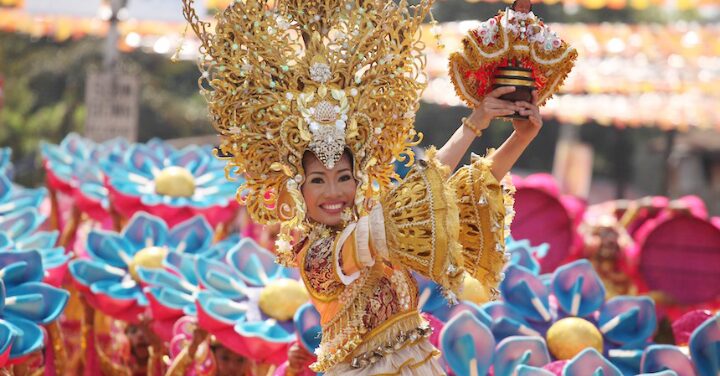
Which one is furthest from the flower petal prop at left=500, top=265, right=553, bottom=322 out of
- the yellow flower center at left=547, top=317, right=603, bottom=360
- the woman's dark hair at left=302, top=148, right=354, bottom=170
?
the woman's dark hair at left=302, top=148, right=354, bottom=170

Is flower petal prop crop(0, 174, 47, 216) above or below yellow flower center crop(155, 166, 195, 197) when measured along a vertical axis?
below

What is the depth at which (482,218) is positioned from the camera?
309cm

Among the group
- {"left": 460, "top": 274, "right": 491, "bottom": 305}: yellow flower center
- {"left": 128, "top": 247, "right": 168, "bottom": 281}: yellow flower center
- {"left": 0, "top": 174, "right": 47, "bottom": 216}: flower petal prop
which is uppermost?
{"left": 0, "top": 174, "right": 47, "bottom": 216}: flower petal prop

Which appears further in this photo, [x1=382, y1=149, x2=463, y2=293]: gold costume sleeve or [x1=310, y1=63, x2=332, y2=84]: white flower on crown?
[x1=310, y1=63, x2=332, y2=84]: white flower on crown

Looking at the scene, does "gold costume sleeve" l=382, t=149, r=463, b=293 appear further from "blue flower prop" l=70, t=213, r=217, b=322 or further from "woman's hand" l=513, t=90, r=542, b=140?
"blue flower prop" l=70, t=213, r=217, b=322

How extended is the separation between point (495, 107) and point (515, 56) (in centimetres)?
15

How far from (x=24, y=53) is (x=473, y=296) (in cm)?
1803

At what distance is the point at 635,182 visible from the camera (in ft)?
83.9

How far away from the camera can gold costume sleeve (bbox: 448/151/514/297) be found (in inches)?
121

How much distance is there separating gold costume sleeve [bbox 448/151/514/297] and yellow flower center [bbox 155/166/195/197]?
4.22 m

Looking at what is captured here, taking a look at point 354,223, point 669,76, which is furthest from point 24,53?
point 354,223

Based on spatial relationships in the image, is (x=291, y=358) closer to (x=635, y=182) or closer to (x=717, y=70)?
(x=717, y=70)

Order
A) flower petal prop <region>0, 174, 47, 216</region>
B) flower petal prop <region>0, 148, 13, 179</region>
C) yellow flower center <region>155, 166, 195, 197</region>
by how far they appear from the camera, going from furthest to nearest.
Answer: flower petal prop <region>0, 148, 13, 179</region> < yellow flower center <region>155, 166, 195, 197</region> < flower petal prop <region>0, 174, 47, 216</region>

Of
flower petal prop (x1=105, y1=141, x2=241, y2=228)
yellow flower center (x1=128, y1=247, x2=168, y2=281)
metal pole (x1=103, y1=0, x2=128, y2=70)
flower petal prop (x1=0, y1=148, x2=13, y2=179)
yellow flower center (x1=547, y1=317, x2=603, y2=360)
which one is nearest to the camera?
yellow flower center (x1=547, y1=317, x2=603, y2=360)
